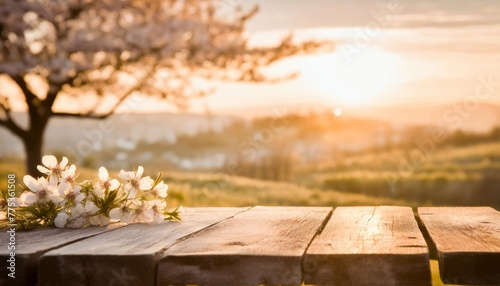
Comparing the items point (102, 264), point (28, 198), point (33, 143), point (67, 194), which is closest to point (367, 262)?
point (102, 264)

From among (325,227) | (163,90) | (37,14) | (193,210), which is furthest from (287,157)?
(325,227)

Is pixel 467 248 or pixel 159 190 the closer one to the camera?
pixel 467 248

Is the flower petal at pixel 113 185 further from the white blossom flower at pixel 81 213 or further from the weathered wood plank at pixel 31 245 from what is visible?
the weathered wood plank at pixel 31 245

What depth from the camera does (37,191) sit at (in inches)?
115

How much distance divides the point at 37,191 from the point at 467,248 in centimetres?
185

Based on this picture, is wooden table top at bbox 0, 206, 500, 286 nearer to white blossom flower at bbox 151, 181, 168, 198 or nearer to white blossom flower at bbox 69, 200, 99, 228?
white blossom flower at bbox 69, 200, 99, 228

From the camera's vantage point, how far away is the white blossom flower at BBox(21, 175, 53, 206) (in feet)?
9.54

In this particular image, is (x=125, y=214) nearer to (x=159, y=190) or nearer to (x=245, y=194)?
(x=159, y=190)

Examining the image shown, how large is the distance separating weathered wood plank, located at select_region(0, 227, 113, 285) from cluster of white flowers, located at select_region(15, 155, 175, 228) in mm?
94

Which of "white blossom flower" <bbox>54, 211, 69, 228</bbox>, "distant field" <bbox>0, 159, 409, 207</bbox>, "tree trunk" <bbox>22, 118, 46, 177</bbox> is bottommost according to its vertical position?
"distant field" <bbox>0, 159, 409, 207</bbox>

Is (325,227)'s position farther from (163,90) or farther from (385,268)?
(163,90)

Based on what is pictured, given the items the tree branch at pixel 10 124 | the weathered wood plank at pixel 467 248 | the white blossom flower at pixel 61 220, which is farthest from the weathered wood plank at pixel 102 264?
the tree branch at pixel 10 124

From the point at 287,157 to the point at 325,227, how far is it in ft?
35.8

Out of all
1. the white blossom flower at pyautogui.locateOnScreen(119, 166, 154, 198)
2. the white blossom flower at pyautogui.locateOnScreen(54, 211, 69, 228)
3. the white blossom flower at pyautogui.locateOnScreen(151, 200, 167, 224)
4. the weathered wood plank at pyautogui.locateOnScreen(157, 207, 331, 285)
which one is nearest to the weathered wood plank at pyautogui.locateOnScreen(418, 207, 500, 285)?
the weathered wood plank at pyautogui.locateOnScreen(157, 207, 331, 285)
